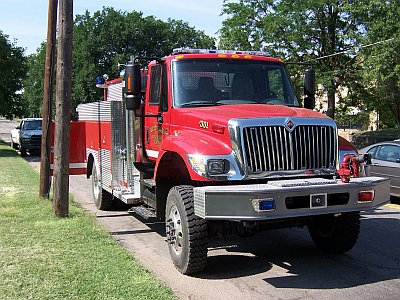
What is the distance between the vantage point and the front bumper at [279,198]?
Result: 5004mm

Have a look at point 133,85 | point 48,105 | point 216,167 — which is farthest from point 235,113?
point 48,105

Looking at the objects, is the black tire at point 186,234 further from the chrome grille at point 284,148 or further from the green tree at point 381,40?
the green tree at point 381,40

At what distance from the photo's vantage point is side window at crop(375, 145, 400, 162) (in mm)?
10938

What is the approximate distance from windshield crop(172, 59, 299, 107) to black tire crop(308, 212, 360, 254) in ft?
5.43

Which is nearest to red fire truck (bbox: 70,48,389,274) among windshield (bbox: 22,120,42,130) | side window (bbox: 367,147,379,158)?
side window (bbox: 367,147,379,158)

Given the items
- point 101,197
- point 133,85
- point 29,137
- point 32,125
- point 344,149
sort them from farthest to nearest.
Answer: point 32,125 < point 29,137 < point 101,197 < point 133,85 < point 344,149

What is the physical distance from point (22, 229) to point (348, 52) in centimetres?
1977

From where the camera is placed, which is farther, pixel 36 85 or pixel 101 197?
pixel 36 85

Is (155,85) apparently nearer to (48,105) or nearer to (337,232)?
(337,232)

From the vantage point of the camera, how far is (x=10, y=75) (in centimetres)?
2703

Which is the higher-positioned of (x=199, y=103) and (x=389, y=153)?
(x=199, y=103)

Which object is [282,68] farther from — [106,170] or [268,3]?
[268,3]

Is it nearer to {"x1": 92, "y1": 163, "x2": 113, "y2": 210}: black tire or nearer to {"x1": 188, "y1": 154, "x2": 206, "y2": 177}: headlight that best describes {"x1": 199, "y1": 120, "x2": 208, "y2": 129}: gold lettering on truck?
{"x1": 188, "y1": 154, "x2": 206, "y2": 177}: headlight

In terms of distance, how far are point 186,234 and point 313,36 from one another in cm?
2320
